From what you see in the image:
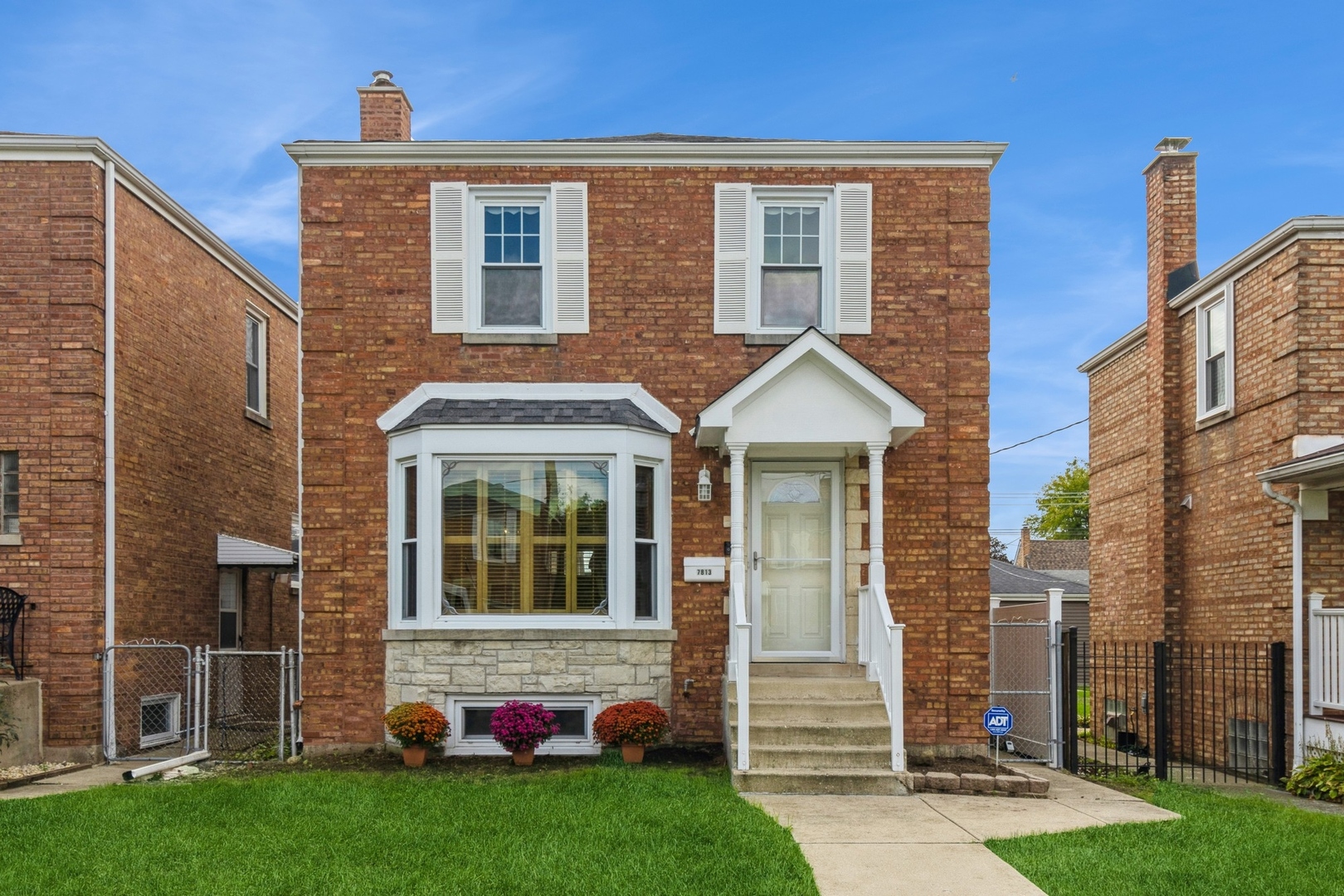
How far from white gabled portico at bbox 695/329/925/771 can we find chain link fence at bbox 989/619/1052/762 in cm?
192

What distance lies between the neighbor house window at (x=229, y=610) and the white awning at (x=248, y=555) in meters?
0.36

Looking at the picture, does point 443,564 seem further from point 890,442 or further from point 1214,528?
point 1214,528

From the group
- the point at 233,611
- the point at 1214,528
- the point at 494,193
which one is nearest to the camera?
the point at 494,193

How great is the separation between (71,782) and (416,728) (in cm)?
324

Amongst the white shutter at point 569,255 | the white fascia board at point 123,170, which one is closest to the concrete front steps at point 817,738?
the white shutter at point 569,255

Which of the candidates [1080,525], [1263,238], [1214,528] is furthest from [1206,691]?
[1080,525]

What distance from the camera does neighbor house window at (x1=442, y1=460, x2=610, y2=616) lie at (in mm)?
11539

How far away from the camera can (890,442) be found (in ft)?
37.4

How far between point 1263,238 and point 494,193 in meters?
8.48

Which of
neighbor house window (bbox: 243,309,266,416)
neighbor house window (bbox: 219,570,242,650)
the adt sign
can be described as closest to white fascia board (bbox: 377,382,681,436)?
the adt sign

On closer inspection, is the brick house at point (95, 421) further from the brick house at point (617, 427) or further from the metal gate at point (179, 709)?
the brick house at point (617, 427)

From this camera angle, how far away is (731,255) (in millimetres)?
12094

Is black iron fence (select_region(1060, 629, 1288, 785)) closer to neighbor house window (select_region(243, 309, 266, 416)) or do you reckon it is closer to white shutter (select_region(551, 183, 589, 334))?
white shutter (select_region(551, 183, 589, 334))

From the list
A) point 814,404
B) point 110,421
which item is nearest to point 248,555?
point 110,421
